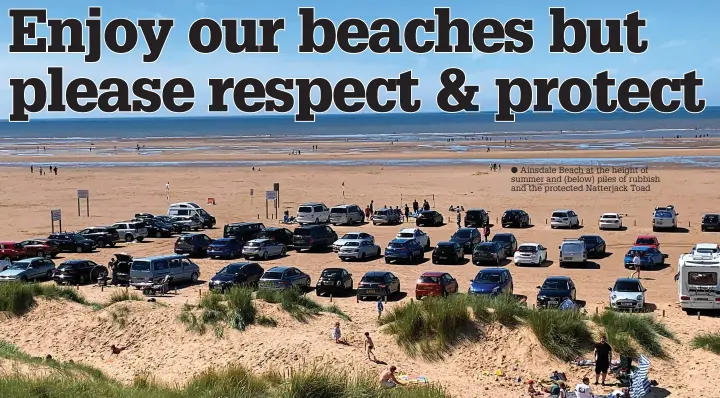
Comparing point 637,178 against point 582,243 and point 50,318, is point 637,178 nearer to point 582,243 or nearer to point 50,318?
point 582,243

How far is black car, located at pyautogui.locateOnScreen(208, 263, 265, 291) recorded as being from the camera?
29719mm

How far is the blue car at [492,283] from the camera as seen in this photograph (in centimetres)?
→ 2712

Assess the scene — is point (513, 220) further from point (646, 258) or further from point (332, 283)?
point (332, 283)

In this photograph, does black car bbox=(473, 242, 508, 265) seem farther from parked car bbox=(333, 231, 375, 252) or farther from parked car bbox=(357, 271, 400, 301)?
parked car bbox=(357, 271, 400, 301)

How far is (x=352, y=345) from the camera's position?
2127 centimetres

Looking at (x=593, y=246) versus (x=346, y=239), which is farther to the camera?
(x=346, y=239)

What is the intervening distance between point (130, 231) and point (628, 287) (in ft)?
91.9

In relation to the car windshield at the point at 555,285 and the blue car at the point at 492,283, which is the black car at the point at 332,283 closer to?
the blue car at the point at 492,283

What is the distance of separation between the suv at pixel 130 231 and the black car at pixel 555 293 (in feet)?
83.8

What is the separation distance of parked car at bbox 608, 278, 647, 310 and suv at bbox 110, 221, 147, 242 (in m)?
27.3

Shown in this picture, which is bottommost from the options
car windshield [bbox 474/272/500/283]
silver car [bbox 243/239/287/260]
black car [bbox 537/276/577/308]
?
black car [bbox 537/276/577/308]

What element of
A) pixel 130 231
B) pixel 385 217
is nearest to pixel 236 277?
pixel 130 231

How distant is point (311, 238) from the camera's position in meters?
41.0

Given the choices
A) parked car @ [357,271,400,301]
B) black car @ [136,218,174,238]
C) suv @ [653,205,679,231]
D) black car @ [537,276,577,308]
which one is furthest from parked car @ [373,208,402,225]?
black car @ [537,276,577,308]
